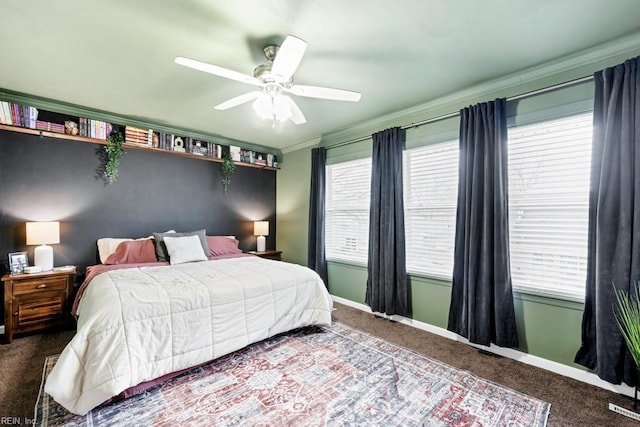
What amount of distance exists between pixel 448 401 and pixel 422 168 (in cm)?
225

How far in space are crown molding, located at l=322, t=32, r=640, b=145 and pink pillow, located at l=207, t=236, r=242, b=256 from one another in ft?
8.77

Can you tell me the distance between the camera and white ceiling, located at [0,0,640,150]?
67.4 inches

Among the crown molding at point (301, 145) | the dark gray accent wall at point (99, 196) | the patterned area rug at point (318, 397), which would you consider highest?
the crown molding at point (301, 145)

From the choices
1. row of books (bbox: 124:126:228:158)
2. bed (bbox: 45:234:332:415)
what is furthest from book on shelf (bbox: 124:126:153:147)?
bed (bbox: 45:234:332:415)

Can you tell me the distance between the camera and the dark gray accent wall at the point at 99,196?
→ 3.05 metres

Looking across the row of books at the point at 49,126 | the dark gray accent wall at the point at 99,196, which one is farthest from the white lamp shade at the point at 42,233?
the row of books at the point at 49,126

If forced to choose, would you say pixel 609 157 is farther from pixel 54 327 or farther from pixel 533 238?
pixel 54 327

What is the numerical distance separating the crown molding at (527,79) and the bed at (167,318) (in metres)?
2.18

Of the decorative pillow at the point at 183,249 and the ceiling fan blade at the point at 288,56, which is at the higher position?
the ceiling fan blade at the point at 288,56

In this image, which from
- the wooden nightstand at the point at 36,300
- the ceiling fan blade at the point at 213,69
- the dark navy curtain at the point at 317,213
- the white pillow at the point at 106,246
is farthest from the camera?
the dark navy curtain at the point at 317,213

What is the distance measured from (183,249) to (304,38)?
2691mm

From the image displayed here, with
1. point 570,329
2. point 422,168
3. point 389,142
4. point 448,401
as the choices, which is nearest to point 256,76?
point 389,142

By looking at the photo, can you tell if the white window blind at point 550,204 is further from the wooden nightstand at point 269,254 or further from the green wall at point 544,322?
the wooden nightstand at point 269,254

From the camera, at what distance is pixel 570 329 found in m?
2.23
